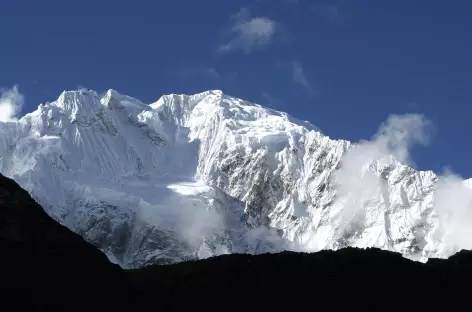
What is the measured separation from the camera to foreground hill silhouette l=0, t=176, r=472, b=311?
64.5 m

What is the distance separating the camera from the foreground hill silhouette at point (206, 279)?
212ft

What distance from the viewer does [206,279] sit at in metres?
77.1

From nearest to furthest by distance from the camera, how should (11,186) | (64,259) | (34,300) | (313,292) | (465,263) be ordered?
(34,300) < (64,259) < (11,186) < (313,292) < (465,263)

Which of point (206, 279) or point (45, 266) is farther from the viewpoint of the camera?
point (206, 279)

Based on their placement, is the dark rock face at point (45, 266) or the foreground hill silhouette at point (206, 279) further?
the foreground hill silhouette at point (206, 279)

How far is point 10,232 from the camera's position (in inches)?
2594

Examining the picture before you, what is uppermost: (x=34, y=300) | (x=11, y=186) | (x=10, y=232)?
(x=11, y=186)

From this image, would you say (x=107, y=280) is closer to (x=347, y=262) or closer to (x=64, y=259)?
(x=64, y=259)

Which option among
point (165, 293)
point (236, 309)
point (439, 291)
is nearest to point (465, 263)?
point (439, 291)

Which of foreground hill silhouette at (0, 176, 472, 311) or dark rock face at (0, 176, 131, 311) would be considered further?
foreground hill silhouette at (0, 176, 472, 311)

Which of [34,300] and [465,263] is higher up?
[465,263]

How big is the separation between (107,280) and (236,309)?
11.9 meters

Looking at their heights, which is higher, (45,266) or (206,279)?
(206,279)

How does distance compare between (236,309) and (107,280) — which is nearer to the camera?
(107,280)
